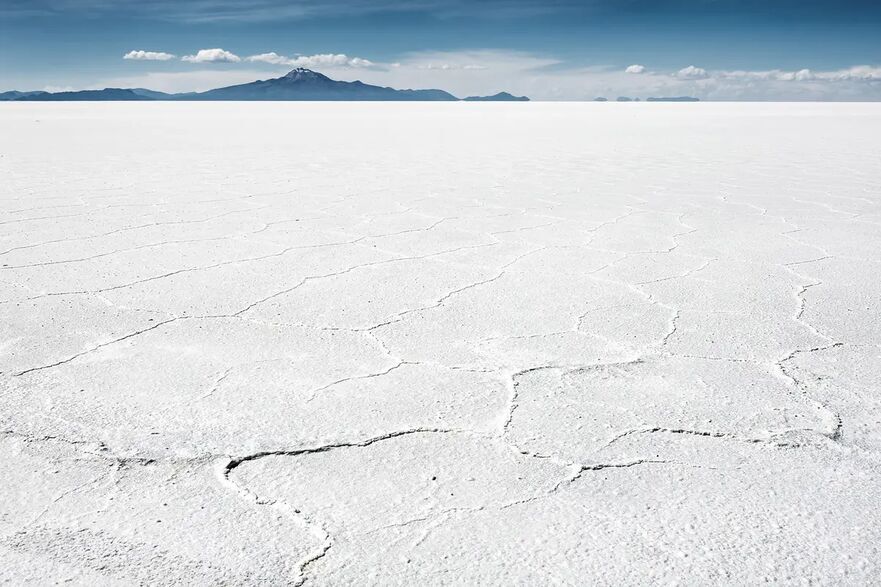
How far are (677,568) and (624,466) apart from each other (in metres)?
0.28

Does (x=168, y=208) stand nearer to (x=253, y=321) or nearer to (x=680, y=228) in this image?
(x=253, y=321)

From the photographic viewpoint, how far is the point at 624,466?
1270 mm

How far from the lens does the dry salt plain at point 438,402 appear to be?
103 centimetres

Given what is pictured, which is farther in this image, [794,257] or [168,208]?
[168,208]

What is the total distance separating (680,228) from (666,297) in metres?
1.36

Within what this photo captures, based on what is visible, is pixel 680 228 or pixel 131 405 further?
pixel 680 228

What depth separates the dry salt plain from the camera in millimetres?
1034

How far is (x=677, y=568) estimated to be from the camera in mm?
995

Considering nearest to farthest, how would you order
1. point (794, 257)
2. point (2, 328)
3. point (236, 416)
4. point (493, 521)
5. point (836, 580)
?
1. point (836, 580)
2. point (493, 521)
3. point (236, 416)
4. point (2, 328)
5. point (794, 257)

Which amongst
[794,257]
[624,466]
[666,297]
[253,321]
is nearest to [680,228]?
[794,257]

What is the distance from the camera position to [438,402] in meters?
1.54

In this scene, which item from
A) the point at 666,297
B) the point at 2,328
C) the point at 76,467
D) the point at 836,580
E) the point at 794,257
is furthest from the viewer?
the point at 794,257

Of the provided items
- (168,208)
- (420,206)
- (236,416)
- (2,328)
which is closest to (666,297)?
(236,416)

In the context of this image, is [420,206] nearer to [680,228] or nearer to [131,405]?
[680,228]
